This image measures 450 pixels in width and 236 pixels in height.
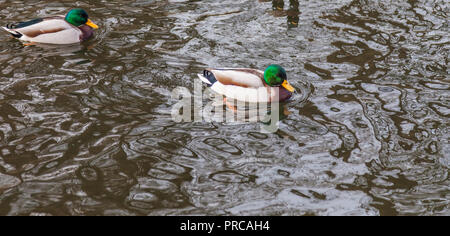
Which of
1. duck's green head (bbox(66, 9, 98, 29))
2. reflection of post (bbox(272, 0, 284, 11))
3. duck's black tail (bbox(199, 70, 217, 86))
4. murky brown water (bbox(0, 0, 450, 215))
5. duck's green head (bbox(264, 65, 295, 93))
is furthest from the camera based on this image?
reflection of post (bbox(272, 0, 284, 11))

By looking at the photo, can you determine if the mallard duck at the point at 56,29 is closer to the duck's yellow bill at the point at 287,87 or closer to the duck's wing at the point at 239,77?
the duck's wing at the point at 239,77

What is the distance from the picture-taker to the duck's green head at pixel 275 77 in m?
7.61

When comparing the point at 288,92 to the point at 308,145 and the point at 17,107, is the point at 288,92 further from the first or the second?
the point at 17,107

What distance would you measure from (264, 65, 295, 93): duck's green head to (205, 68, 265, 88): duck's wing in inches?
4.4

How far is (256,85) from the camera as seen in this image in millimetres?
7676

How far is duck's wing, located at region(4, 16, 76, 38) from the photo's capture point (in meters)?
9.40

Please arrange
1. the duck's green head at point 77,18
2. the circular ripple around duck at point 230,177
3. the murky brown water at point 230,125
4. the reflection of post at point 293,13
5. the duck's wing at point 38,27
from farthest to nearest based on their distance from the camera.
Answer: the reflection of post at point 293,13
the duck's green head at point 77,18
the duck's wing at point 38,27
the circular ripple around duck at point 230,177
the murky brown water at point 230,125

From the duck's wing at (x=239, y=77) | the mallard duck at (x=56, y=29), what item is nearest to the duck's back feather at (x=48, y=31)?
the mallard duck at (x=56, y=29)

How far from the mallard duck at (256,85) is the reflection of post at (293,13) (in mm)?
2779

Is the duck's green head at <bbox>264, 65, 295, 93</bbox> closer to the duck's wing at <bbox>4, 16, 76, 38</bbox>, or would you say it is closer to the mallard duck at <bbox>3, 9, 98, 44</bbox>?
the mallard duck at <bbox>3, 9, 98, 44</bbox>

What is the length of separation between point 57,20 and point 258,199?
549 centimetres

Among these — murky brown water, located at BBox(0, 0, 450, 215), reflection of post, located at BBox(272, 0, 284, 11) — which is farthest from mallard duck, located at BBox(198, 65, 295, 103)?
reflection of post, located at BBox(272, 0, 284, 11)

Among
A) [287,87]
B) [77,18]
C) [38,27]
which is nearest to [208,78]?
[287,87]

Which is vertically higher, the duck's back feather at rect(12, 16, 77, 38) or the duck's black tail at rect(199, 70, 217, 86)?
the duck's back feather at rect(12, 16, 77, 38)
